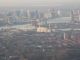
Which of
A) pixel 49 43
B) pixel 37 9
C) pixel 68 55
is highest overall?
pixel 37 9

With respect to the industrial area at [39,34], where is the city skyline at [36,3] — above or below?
above

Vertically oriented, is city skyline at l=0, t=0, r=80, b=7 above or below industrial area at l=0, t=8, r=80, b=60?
Result: above

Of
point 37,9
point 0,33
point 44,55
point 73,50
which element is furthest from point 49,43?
point 0,33

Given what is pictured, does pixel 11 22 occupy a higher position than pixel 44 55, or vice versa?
pixel 11 22

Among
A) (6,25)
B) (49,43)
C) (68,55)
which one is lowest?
(68,55)

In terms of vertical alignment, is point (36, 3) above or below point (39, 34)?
above

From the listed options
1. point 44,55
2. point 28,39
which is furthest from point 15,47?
point 44,55

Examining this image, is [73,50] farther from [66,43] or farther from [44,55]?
[44,55]

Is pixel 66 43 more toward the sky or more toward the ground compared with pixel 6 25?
more toward the ground

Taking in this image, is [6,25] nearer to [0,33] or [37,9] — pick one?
[0,33]
